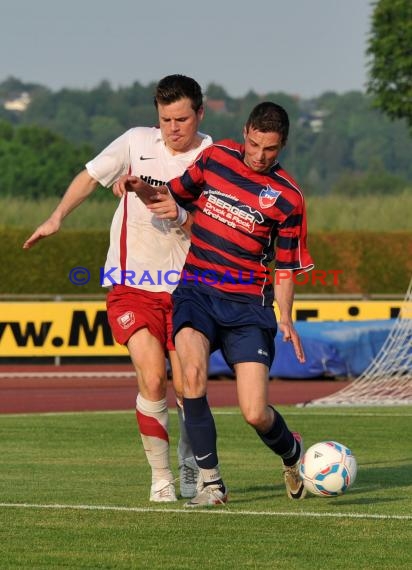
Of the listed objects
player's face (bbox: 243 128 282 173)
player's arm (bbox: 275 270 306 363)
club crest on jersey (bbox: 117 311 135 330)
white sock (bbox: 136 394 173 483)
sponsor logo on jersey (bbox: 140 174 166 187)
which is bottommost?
white sock (bbox: 136 394 173 483)

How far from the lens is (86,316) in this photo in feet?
83.8

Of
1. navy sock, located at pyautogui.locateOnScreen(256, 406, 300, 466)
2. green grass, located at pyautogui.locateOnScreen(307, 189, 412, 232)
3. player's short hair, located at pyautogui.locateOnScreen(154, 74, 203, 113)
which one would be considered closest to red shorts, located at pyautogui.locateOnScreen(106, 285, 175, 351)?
navy sock, located at pyautogui.locateOnScreen(256, 406, 300, 466)

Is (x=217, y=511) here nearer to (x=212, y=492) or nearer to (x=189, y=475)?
(x=212, y=492)

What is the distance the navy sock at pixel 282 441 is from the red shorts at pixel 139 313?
0.81 meters

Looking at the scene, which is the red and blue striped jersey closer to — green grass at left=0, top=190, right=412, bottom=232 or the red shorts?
the red shorts

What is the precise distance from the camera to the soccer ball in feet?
28.3

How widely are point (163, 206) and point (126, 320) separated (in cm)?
78

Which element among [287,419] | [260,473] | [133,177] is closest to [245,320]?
[133,177]

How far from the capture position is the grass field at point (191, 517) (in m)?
6.82

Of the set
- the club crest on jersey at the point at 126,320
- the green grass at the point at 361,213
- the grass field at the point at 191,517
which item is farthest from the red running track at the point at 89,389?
the green grass at the point at 361,213

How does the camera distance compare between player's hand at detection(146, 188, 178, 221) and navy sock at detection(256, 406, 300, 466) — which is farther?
navy sock at detection(256, 406, 300, 466)

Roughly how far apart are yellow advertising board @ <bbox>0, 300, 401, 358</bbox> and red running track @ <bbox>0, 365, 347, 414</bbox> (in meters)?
0.33

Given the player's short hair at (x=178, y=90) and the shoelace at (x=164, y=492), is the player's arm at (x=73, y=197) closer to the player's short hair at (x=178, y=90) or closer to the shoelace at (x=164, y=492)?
the player's short hair at (x=178, y=90)

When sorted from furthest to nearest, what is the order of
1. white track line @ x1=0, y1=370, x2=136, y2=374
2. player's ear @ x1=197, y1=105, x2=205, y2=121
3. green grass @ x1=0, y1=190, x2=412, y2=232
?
green grass @ x1=0, y1=190, x2=412, y2=232 < white track line @ x1=0, y1=370, x2=136, y2=374 < player's ear @ x1=197, y1=105, x2=205, y2=121
